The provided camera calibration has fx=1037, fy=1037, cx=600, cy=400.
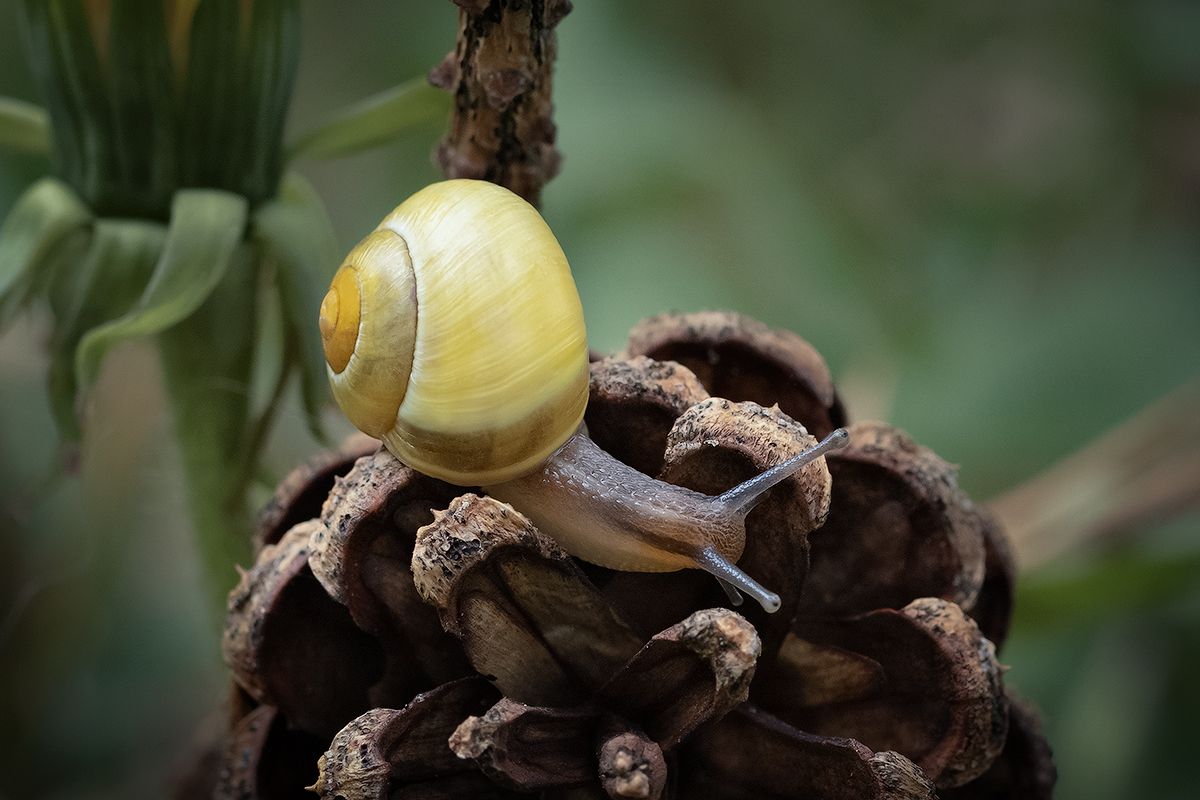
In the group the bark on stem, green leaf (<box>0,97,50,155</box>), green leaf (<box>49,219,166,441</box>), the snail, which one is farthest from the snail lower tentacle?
green leaf (<box>0,97,50,155</box>)

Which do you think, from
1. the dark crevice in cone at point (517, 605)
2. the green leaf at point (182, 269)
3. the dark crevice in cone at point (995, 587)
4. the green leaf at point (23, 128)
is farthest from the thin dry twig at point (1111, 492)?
the green leaf at point (23, 128)

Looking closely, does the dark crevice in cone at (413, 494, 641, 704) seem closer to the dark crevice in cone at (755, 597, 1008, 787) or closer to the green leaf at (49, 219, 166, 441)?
the dark crevice in cone at (755, 597, 1008, 787)

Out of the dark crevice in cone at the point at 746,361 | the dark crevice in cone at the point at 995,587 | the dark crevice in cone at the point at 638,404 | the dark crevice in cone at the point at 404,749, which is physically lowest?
the dark crevice in cone at the point at 404,749

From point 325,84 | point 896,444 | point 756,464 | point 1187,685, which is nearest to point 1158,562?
point 1187,685

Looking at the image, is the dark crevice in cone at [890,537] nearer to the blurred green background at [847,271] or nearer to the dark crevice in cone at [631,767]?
the dark crevice in cone at [631,767]

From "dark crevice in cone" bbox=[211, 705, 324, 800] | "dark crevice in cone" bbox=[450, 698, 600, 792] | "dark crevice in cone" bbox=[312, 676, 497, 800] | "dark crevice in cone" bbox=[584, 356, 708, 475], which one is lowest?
"dark crevice in cone" bbox=[211, 705, 324, 800]

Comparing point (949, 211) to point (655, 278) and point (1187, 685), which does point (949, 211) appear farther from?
point (1187, 685)
